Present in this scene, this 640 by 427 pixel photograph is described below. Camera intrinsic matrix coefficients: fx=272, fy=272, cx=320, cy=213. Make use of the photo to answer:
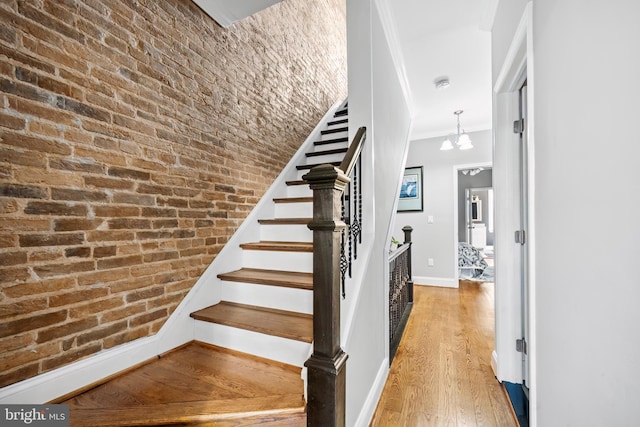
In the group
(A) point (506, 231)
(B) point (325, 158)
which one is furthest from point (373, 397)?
(B) point (325, 158)

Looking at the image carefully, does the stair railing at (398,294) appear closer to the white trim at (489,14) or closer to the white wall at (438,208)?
the white wall at (438,208)

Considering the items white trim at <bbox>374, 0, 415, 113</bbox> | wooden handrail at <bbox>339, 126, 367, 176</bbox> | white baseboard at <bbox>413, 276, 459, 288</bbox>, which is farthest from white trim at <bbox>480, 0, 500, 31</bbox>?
white baseboard at <bbox>413, 276, 459, 288</bbox>

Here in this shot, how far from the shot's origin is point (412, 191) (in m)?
5.02

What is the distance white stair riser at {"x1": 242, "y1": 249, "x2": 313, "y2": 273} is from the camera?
2.00 m

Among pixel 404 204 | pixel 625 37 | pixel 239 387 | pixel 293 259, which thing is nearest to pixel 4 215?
pixel 239 387

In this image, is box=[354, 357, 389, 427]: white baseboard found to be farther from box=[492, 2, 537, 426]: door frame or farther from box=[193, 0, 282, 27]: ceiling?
box=[193, 0, 282, 27]: ceiling

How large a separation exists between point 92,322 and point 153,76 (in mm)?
1355

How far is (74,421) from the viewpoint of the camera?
1.14 meters

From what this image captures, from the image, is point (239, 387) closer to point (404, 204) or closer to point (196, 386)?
point (196, 386)

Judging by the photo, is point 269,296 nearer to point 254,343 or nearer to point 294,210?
point 254,343

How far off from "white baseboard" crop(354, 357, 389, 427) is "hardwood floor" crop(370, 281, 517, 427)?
0.05m

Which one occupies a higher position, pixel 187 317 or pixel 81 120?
pixel 81 120

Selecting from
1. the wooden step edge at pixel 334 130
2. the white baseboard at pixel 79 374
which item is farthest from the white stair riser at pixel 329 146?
the white baseboard at pixel 79 374

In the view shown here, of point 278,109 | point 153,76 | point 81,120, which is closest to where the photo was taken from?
point 81,120
